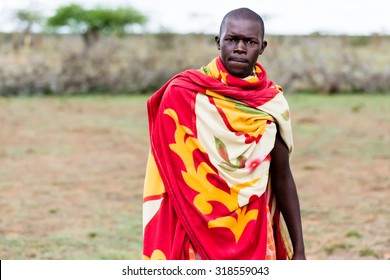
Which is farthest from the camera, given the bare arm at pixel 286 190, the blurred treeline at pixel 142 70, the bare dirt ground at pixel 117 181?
the blurred treeline at pixel 142 70

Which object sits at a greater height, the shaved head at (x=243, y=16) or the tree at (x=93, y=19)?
the shaved head at (x=243, y=16)

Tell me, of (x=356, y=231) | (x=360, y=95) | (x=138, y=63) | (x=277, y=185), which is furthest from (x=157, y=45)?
(x=277, y=185)

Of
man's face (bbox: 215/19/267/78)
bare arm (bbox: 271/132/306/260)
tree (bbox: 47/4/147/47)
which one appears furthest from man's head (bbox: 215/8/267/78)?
tree (bbox: 47/4/147/47)

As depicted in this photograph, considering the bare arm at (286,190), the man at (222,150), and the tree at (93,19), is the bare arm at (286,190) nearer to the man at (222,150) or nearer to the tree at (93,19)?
the man at (222,150)

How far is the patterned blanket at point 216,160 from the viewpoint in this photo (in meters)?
2.29

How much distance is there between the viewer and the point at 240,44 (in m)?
2.29

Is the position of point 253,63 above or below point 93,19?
above

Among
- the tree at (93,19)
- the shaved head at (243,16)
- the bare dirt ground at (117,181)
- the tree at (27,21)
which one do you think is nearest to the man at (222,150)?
the shaved head at (243,16)

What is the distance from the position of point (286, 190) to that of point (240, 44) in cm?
55

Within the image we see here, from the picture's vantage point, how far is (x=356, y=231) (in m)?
5.17

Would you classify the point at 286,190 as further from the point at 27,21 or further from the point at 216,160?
the point at 27,21

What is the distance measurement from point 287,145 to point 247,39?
399mm

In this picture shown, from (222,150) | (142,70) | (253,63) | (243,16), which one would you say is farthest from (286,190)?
(142,70)

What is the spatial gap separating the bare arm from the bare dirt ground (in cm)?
219
